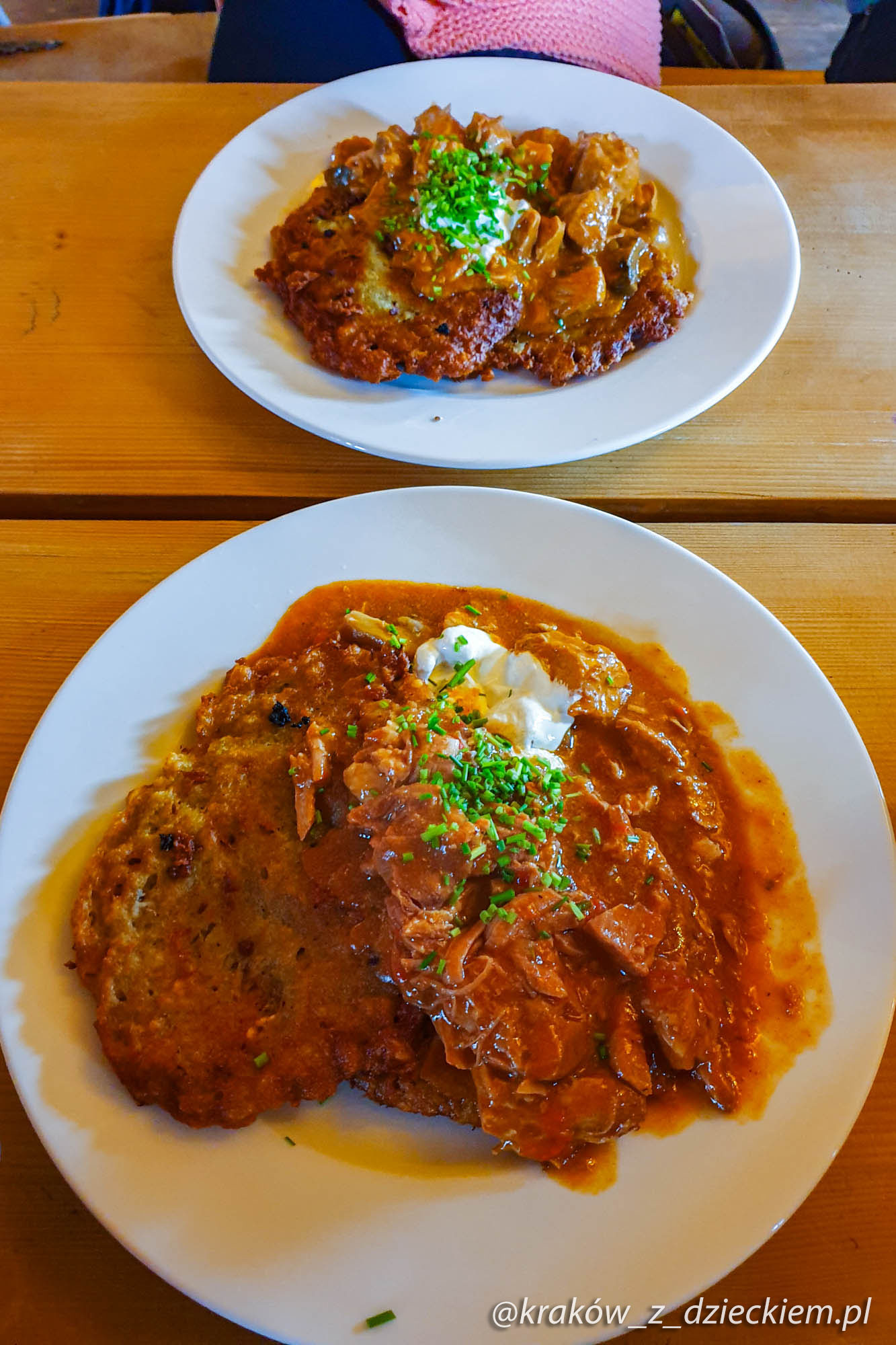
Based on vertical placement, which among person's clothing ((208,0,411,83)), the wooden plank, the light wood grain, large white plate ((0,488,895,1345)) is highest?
person's clothing ((208,0,411,83))

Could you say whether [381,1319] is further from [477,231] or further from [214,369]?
[477,231]

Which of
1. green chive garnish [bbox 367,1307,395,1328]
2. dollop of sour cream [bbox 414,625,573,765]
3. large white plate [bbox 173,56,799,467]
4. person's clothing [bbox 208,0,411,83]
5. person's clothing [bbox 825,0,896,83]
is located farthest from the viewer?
person's clothing [bbox 825,0,896,83]

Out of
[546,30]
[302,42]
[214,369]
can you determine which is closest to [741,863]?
[214,369]

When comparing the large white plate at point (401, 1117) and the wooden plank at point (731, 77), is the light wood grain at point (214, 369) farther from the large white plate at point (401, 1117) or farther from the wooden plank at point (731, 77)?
the large white plate at point (401, 1117)

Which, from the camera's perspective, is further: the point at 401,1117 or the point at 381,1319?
the point at 401,1117

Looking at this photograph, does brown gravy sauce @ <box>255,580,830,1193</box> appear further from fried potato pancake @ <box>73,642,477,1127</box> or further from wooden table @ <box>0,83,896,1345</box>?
wooden table @ <box>0,83,896,1345</box>

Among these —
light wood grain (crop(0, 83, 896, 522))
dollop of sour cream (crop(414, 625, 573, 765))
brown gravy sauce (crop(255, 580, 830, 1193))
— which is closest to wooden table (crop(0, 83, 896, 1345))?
A: light wood grain (crop(0, 83, 896, 522))

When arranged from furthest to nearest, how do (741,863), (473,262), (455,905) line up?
(473,262) → (741,863) → (455,905)

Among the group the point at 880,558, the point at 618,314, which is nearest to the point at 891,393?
the point at 880,558
